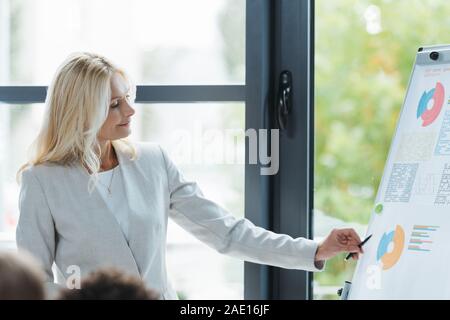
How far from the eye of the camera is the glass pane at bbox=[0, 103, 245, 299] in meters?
2.78

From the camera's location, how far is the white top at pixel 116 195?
7.89ft

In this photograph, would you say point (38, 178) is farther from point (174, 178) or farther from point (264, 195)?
point (264, 195)

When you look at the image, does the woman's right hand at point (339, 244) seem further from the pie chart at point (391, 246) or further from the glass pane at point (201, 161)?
the glass pane at point (201, 161)

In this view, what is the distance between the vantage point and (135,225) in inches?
94.5

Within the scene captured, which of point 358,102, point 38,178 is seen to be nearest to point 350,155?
point 358,102

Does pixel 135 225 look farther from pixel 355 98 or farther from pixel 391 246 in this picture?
pixel 355 98

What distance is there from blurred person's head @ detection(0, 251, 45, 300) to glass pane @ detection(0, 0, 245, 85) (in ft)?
5.66

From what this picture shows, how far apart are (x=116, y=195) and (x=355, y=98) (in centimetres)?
93

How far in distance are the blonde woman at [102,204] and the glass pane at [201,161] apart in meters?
0.28

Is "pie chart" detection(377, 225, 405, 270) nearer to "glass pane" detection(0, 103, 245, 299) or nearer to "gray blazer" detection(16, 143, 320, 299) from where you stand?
"gray blazer" detection(16, 143, 320, 299)

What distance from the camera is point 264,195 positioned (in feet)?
8.96

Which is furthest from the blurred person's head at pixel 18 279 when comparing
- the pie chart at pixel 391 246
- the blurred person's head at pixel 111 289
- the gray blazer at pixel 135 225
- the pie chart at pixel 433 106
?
the pie chart at pixel 433 106

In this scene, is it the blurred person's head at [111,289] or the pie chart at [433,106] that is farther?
the pie chart at [433,106]

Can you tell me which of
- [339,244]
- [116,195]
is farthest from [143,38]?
[339,244]
